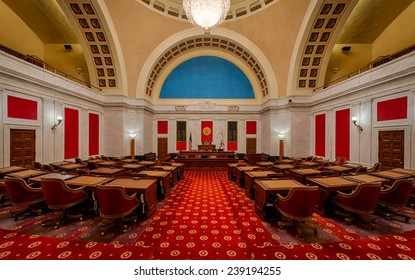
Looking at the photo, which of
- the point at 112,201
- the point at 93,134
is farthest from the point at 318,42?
the point at 93,134

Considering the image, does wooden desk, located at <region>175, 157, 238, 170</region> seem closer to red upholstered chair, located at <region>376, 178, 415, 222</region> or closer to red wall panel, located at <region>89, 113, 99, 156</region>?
red wall panel, located at <region>89, 113, 99, 156</region>

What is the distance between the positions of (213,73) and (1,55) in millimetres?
13161

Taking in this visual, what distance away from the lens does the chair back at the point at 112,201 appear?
125 inches

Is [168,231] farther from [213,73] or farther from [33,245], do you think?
[213,73]

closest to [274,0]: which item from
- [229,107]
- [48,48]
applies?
[229,107]

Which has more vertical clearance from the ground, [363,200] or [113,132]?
[113,132]

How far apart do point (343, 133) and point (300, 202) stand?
8.63 metres

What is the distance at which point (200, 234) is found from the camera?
3318 millimetres

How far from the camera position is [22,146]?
688 centimetres

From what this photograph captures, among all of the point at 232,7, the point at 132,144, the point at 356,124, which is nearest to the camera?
the point at 356,124

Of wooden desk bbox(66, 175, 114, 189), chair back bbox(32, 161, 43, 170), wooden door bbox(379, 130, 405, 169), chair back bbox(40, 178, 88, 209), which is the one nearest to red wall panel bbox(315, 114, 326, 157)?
wooden door bbox(379, 130, 405, 169)

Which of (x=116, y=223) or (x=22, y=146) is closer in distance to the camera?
(x=116, y=223)

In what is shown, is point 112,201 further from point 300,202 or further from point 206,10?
point 206,10

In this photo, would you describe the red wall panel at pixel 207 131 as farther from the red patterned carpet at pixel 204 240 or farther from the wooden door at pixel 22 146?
the red patterned carpet at pixel 204 240
